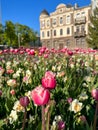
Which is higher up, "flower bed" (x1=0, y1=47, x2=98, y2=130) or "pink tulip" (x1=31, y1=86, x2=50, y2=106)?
"pink tulip" (x1=31, y1=86, x2=50, y2=106)

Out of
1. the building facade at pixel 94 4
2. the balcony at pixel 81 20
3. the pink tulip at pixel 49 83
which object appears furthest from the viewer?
the balcony at pixel 81 20

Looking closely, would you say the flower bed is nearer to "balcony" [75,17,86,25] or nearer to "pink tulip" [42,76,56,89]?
"pink tulip" [42,76,56,89]

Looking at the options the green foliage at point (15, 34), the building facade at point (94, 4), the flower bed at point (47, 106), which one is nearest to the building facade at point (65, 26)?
Answer: the building facade at point (94, 4)

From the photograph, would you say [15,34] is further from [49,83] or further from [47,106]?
[49,83]

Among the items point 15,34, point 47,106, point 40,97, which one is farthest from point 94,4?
point 40,97

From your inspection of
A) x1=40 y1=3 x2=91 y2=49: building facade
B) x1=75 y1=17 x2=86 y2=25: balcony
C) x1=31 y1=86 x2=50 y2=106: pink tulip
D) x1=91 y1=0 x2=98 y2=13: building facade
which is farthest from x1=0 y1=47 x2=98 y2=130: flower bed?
x1=75 y1=17 x2=86 y2=25: balcony

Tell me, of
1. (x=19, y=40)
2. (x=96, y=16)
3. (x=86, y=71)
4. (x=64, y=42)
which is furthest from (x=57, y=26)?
(x=86, y=71)

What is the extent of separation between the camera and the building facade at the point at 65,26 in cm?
5195

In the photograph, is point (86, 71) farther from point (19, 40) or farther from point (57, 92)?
point (19, 40)

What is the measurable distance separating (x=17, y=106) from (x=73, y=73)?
201 centimetres

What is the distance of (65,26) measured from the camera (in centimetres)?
5531

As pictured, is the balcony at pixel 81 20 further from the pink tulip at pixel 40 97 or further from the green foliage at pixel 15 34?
the pink tulip at pixel 40 97

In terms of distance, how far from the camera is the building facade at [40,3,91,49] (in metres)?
52.0

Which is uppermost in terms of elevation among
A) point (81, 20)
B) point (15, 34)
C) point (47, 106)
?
point (81, 20)
